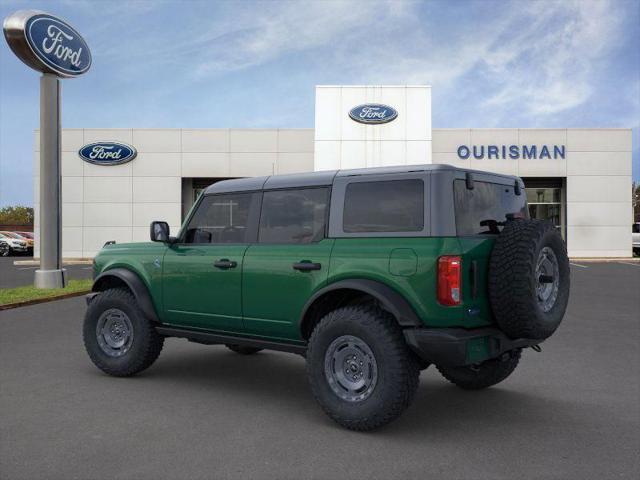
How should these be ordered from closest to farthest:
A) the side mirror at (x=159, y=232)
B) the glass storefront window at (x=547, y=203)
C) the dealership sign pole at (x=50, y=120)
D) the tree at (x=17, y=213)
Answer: the side mirror at (x=159, y=232) → the dealership sign pole at (x=50, y=120) → the glass storefront window at (x=547, y=203) → the tree at (x=17, y=213)

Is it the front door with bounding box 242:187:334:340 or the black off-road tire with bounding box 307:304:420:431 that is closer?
the black off-road tire with bounding box 307:304:420:431

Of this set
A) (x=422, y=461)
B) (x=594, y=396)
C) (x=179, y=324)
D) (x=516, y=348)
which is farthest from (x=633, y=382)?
(x=179, y=324)

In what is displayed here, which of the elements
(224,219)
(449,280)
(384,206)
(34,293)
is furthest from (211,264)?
(34,293)

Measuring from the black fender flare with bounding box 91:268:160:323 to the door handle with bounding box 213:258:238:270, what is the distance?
1.01 m

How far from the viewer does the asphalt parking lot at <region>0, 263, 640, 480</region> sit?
3.65 m

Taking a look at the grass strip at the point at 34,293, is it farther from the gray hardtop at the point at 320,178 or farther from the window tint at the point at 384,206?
the window tint at the point at 384,206

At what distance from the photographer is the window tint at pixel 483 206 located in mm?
4379

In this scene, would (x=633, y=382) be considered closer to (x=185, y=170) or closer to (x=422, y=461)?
(x=422, y=461)

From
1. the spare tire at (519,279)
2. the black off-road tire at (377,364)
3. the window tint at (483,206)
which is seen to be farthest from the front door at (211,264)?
the spare tire at (519,279)

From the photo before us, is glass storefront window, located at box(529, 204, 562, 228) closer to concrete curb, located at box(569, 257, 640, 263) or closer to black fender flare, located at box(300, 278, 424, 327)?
concrete curb, located at box(569, 257, 640, 263)

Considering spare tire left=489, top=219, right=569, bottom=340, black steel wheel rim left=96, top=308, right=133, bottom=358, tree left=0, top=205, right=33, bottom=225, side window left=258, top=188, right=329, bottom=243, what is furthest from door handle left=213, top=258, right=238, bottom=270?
tree left=0, top=205, right=33, bottom=225

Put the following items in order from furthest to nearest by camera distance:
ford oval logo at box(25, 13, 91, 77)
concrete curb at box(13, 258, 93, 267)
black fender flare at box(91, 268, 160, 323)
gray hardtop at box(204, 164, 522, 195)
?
concrete curb at box(13, 258, 93, 267) → ford oval logo at box(25, 13, 91, 77) → black fender flare at box(91, 268, 160, 323) → gray hardtop at box(204, 164, 522, 195)

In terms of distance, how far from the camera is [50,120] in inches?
586

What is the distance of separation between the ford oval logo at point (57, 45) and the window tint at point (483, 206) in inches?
515
